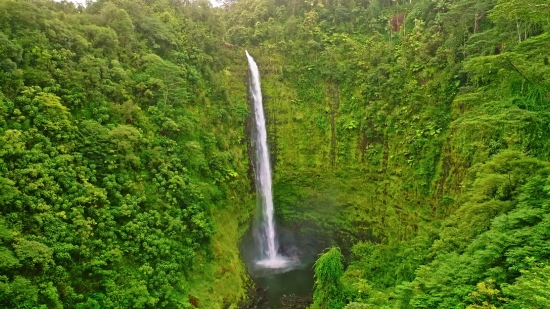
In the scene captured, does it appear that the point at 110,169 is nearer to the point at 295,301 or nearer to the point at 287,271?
the point at 295,301

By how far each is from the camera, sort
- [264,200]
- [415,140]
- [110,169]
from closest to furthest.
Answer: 1. [110,169]
2. [415,140]
3. [264,200]

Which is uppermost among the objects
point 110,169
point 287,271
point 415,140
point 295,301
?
point 415,140

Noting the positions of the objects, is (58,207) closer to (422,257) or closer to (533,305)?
(422,257)

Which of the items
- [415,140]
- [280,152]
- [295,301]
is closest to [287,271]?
[295,301]

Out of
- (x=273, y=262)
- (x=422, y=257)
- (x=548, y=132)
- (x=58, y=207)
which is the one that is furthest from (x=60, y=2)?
(x=548, y=132)

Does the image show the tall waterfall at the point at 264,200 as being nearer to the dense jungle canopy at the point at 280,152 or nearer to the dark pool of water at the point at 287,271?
the dark pool of water at the point at 287,271
